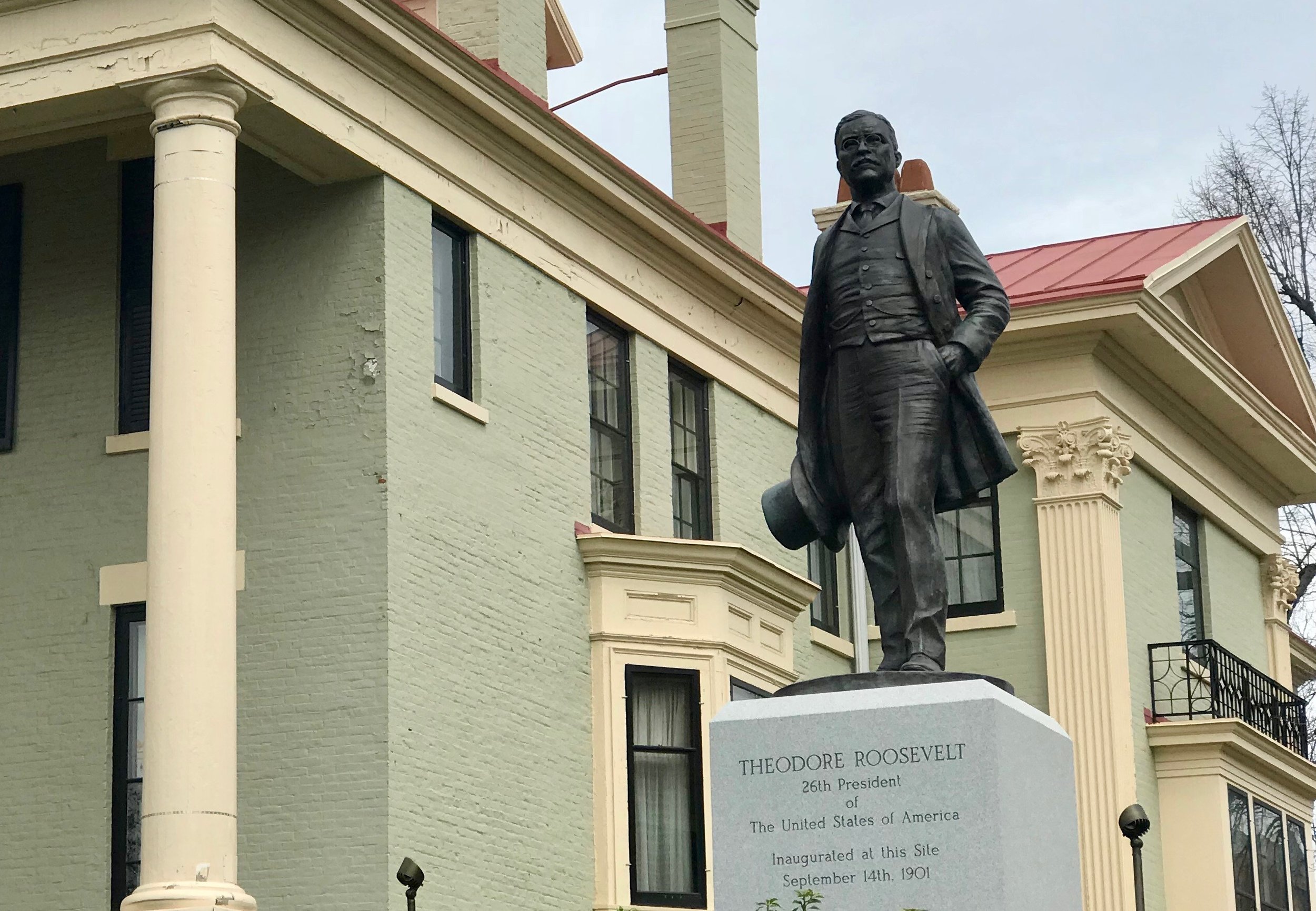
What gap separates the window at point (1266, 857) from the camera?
31266 mm

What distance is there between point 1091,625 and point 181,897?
15.9m

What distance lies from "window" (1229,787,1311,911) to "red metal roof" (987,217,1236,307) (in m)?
6.66

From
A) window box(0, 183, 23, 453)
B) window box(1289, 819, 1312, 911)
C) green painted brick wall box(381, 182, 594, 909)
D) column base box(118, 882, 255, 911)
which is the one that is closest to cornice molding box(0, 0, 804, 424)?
green painted brick wall box(381, 182, 594, 909)

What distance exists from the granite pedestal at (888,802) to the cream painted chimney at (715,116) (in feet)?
54.1

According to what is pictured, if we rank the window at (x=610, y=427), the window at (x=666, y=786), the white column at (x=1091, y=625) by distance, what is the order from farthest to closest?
the white column at (x=1091, y=625), the window at (x=610, y=427), the window at (x=666, y=786)

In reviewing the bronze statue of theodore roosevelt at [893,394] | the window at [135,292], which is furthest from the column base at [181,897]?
the bronze statue of theodore roosevelt at [893,394]

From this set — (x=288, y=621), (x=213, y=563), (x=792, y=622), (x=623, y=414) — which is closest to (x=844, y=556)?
(x=792, y=622)

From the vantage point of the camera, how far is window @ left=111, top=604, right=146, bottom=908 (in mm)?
20375

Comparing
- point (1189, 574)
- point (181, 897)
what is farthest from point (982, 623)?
point (181, 897)

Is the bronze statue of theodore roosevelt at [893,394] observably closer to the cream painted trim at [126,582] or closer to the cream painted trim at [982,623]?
the cream painted trim at [126,582]

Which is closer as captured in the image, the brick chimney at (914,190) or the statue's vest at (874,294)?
the statue's vest at (874,294)

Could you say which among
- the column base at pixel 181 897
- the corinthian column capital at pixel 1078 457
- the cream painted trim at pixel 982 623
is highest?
the corinthian column capital at pixel 1078 457

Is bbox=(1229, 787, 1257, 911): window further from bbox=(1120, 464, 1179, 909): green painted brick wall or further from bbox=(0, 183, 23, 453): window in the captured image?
bbox=(0, 183, 23, 453): window

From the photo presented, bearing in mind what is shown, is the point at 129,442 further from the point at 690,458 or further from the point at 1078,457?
the point at 1078,457
